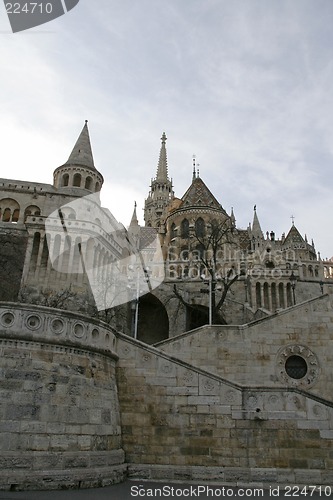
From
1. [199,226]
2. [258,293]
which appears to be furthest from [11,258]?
[199,226]

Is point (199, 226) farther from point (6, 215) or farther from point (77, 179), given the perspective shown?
point (6, 215)

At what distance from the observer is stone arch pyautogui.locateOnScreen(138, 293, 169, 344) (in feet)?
96.8

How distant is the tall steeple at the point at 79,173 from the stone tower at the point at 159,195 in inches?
1407

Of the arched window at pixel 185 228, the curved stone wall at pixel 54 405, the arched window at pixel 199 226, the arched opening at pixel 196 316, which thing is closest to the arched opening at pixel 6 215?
the arched window at pixel 185 228

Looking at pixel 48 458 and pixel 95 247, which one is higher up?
pixel 95 247

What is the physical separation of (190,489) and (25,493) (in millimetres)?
3788

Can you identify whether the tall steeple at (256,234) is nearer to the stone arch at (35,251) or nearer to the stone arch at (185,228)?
the stone arch at (185,228)

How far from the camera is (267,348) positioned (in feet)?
52.3

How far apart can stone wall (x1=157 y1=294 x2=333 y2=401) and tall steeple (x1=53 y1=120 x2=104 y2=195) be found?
21.9 metres

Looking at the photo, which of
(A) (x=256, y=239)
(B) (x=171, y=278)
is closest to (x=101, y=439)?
(B) (x=171, y=278)

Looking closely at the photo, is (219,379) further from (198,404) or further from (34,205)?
(34,205)

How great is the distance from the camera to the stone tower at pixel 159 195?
243ft

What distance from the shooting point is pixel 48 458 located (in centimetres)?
856

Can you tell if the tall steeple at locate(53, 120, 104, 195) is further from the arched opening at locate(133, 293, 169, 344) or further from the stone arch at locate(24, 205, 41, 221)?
the arched opening at locate(133, 293, 169, 344)
